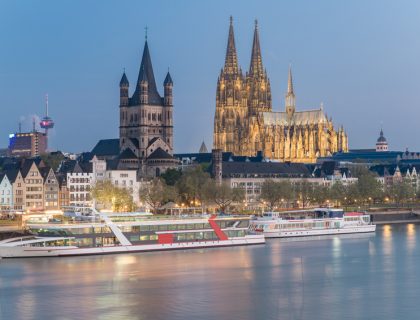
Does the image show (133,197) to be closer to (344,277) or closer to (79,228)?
(79,228)

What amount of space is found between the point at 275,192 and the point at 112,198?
77.7ft

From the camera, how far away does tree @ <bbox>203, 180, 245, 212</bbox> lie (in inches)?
4124

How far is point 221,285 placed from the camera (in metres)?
52.3

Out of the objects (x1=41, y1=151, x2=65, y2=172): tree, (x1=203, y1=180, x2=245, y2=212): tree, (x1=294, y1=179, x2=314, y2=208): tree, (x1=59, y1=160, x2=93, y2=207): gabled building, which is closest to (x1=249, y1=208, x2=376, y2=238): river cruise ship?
(x1=203, y1=180, x2=245, y2=212): tree

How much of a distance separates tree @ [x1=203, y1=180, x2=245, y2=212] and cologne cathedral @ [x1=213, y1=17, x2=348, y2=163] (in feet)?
Answer: 193

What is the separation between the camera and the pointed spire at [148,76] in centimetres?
12031

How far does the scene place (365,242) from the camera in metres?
78.2

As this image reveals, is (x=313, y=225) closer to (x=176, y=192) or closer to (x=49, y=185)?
(x=176, y=192)

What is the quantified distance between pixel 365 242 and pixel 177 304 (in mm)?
34075

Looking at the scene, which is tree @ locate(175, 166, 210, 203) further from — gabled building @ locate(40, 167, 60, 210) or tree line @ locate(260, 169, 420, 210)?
gabled building @ locate(40, 167, 60, 210)

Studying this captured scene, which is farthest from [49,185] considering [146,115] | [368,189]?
[368,189]

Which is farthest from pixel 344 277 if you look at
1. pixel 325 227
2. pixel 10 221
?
pixel 10 221

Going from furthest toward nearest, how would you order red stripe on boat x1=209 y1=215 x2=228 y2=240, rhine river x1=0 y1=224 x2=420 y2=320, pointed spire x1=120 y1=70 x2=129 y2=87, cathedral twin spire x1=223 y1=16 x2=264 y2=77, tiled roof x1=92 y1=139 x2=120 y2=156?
cathedral twin spire x1=223 y1=16 x2=264 y2=77
tiled roof x1=92 y1=139 x2=120 y2=156
pointed spire x1=120 y1=70 x2=129 y2=87
red stripe on boat x1=209 y1=215 x2=228 y2=240
rhine river x1=0 y1=224 x2=420 y2=320

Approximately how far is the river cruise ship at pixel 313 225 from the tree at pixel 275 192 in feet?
60.8
